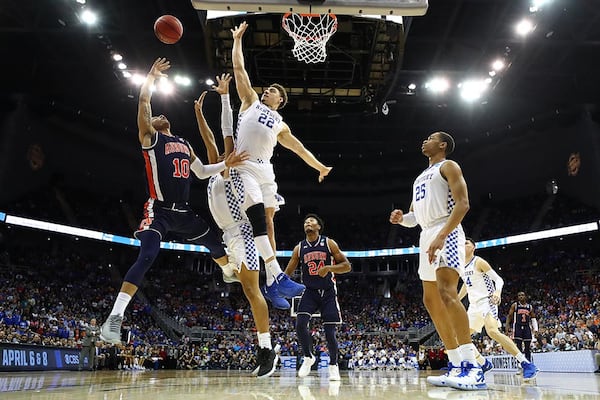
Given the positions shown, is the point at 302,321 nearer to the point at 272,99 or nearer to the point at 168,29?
the point at 272,99

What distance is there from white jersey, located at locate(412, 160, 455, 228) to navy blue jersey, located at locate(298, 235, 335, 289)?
233cm

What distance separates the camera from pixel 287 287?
13.8 feet

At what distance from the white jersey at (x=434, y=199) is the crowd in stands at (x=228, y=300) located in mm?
12597

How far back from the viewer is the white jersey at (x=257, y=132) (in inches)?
176

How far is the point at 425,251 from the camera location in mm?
4164

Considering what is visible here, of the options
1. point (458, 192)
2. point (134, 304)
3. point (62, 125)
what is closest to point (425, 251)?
point (458, 192)

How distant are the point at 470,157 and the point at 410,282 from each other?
26.2 ft

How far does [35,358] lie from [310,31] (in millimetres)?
9277

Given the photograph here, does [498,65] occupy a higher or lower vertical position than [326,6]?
higher

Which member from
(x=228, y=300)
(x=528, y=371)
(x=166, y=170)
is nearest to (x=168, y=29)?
(x=166, y=170)

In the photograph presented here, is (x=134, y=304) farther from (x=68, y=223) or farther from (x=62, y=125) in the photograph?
(x=62, y=125)

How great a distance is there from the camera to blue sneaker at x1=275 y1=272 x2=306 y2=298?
421 centimetres

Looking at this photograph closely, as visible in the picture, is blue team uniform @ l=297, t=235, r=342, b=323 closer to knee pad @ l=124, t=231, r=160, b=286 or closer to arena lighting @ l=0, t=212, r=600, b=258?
knee pad @ l=124, t=231, r=160, b=286

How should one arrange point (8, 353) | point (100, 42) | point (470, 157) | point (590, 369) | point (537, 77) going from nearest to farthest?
point (8, 353), point (590, 369), point (100, 42), point (537, 77), point (470, 157)
